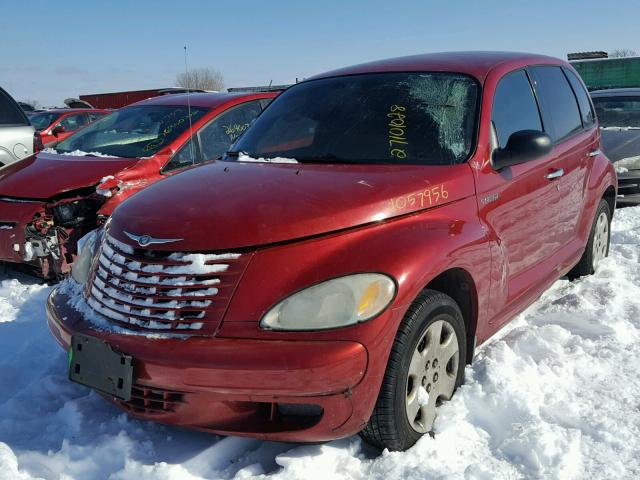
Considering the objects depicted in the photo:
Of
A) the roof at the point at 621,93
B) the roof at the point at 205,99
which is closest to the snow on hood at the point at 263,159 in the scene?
the roof at the point at 205,99

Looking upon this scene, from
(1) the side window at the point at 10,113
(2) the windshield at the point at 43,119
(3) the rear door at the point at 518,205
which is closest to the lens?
(3) the rear door at the point at 518,205

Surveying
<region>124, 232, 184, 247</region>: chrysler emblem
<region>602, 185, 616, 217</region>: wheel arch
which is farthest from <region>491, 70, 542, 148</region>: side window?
<region>124, 232, 184, 247</region>: chrysler emblem

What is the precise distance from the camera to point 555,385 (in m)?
2.98

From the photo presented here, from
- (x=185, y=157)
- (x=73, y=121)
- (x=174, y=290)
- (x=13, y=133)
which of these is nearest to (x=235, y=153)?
(x=174, y=290)

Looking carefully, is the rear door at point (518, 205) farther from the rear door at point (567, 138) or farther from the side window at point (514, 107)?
the rear door at point (567, 138)

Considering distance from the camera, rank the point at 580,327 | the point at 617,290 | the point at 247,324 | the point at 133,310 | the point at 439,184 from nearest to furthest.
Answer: the point at 247,324 < the point at 133,310 < the point at 439,184 < the point at 580,327 < the point at 617,290

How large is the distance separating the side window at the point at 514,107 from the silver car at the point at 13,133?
18.8 feet

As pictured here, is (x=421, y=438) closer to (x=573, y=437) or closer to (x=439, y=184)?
(x=573, y=437)

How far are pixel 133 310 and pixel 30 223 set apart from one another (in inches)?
111

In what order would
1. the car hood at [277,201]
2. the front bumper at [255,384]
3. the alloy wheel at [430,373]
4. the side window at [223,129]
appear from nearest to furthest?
the front bumper at [255,384], the car hood at [277,201], the alloy wheel at [430,373], the side window at [223,129]

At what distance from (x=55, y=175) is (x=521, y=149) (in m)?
3.71

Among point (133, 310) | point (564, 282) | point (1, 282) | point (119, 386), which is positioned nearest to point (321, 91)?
point (133, 310)

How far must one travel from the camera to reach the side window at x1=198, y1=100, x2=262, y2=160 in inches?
216

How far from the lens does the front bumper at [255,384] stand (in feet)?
6.95
